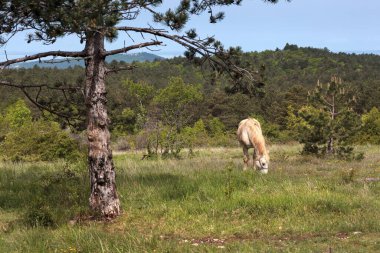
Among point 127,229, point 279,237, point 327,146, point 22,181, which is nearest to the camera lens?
point 279,237

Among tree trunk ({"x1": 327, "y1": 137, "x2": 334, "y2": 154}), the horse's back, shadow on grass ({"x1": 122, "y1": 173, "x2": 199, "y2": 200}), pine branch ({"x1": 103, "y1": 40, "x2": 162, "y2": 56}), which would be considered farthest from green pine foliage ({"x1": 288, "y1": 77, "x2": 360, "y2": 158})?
pine branch ({"x1": 103, "y1": 40, "x2": 162, "y2": 56})

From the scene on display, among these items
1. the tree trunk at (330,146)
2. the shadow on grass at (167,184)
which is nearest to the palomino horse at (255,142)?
the shadow on grass at (167,184)

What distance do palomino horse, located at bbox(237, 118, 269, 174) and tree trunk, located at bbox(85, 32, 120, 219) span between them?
5138 mm

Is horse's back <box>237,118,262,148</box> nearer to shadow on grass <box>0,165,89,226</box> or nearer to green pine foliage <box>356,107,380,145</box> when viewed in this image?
shadow on grass <box>0,165,89,226</box>

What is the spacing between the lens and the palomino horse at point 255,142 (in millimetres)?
12016

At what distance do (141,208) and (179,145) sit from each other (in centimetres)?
1075

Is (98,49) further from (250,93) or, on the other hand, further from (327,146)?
(327,146)

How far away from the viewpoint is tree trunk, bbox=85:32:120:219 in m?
7.83

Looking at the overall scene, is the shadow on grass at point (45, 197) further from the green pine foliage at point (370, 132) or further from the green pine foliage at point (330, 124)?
the green pine foliage at point (370, 132)

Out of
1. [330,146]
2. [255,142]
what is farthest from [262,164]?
[330,146]

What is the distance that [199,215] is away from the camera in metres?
7.83

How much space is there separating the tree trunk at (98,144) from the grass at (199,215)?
0.37 meters

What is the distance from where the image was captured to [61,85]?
9672 millimetres

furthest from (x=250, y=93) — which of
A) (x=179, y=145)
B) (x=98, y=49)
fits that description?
(x=179, y=145)
